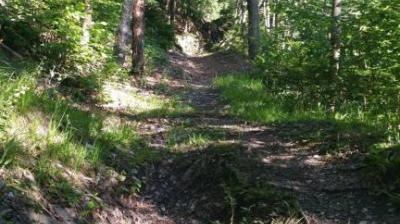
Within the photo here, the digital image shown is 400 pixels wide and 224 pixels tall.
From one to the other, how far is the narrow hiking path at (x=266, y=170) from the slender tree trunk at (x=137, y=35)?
5.60 meters

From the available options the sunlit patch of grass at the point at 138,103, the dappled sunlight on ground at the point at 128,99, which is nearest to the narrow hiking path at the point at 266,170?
the sunlit patch of grass at the point at 138,103

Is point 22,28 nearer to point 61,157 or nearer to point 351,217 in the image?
point 61,157

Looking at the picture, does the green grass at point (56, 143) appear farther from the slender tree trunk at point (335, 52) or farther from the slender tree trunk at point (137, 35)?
the slender tree trunk at point (137, 35)

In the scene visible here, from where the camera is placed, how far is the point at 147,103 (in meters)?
9.72

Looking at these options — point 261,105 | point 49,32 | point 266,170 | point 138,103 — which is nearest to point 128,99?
point 138,103

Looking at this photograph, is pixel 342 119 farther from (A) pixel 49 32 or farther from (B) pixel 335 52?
(A) pixel 49 32

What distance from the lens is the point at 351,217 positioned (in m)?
4.68

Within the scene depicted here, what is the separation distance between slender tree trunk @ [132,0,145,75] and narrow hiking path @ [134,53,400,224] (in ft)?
18.4

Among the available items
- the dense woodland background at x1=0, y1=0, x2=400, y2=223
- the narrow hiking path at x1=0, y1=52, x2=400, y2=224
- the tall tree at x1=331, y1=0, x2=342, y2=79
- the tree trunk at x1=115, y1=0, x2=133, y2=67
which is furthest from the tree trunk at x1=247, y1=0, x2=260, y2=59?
the narrow hiking path at x1=0, y1=52, x2=400, y2=224

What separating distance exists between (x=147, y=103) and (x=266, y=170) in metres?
4.57

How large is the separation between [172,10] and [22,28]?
23.1m

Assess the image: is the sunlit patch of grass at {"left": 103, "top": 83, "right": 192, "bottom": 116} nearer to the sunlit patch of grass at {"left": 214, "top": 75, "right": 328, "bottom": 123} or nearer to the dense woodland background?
the dense woodland background

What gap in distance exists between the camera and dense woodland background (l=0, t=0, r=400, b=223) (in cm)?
456

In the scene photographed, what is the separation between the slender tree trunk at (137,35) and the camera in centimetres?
1300
